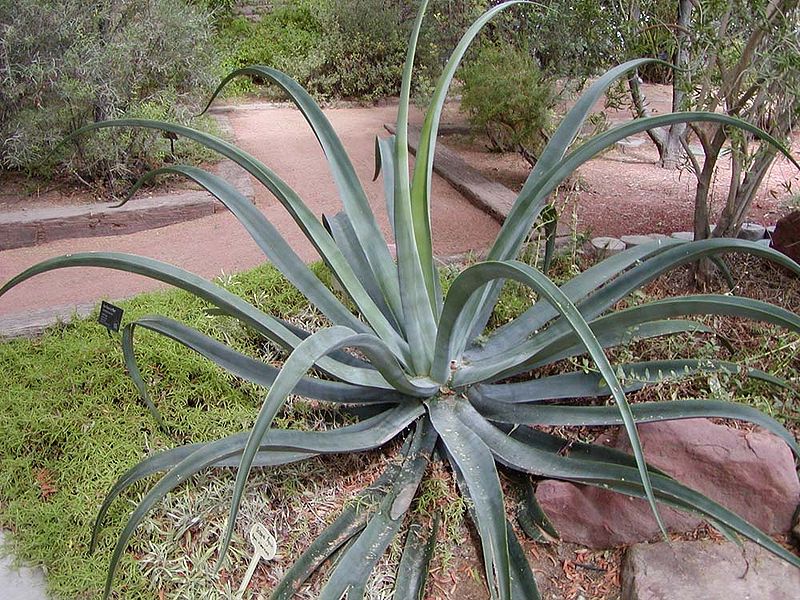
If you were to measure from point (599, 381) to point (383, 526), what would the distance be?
665 mm

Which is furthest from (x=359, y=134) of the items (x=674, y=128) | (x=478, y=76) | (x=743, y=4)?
(x=743, y=4)

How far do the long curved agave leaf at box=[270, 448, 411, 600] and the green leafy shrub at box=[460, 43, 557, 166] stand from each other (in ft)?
9.93

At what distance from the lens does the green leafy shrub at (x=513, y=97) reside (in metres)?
4.33

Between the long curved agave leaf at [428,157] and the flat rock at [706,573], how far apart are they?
Result: 0.86 metres

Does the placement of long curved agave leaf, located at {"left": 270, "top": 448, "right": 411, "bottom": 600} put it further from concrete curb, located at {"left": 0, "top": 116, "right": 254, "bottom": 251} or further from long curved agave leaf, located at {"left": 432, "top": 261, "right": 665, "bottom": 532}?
concrete curb, located at {"left": 0, "top": 116, "right": 254, "bottom": 251}

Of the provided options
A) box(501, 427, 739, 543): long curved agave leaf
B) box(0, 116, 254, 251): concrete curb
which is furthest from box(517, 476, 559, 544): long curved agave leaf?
box(0, 116, 254, 251): concrete curb

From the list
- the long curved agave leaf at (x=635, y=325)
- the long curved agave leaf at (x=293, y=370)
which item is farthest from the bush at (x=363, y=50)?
the long curved agave leaf at (x=293, y=370)

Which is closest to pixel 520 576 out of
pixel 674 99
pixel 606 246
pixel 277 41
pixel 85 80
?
pixel 606 246

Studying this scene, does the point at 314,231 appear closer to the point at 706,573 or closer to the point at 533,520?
the point at 533,520

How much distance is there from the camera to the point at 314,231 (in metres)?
1.87

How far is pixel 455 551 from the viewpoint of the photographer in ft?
5.80

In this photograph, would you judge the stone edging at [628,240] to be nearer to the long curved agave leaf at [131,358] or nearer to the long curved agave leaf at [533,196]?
the long curved agave leaf at [533,196]

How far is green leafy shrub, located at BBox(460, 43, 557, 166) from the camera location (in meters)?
4.33

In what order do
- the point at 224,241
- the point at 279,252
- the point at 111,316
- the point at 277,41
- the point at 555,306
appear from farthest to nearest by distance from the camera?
the point at 277,41 → the point at 224,241 → the point at 111,316 → the point at 279,252 → the point at 555,306
